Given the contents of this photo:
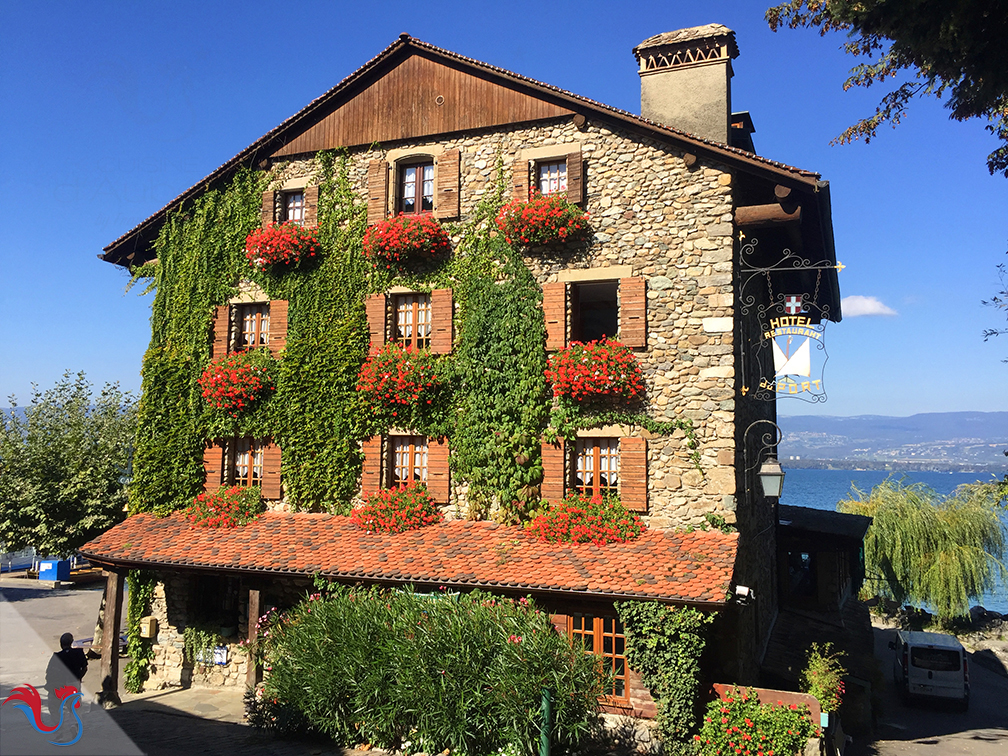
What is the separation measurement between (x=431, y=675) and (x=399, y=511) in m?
4.64

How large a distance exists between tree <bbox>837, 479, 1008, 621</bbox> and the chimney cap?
64.8 feet

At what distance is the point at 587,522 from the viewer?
41.6 feet

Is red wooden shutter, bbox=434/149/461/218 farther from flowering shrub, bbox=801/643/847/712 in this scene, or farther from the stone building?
flowering shrub, bbox=801/643/847/712

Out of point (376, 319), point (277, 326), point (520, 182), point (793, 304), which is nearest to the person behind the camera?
point (793, 304)

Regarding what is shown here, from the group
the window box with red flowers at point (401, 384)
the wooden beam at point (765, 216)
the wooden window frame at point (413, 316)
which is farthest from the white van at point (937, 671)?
the wooden window frame at point (413, 316)

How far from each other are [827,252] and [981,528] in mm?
18118

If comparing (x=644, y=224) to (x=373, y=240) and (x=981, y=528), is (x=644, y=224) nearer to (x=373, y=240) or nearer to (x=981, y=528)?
(x=373, y=240)

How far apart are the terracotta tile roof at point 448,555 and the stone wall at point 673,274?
82cm

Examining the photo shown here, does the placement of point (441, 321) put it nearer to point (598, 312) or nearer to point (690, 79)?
point (598, 312)

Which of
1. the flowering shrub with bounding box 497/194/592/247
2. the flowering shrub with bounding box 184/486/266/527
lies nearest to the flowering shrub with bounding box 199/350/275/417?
the flowering shrub with bounding box 184/486/266/527

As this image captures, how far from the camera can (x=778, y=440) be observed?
14.5 m

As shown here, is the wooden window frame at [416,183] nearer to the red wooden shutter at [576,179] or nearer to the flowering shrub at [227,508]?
the red wooden shutter at [576,179]

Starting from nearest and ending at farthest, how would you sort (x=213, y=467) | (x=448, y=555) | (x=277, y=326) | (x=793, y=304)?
(x=793, y=304), (x=448, y=555), (x=277, y=326), (x=213, y=467)

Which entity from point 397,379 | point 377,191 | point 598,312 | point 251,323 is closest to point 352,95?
point 377,191
